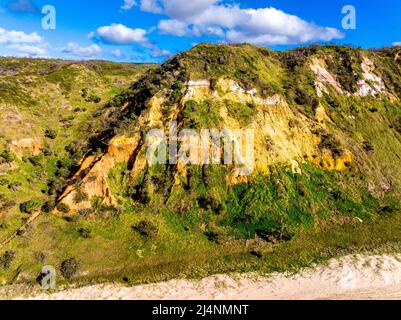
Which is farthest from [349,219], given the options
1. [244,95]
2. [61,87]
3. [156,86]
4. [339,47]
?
[61,87]

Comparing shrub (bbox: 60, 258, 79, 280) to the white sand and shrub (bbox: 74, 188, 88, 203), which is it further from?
shrub (bbox: 74, 188, 88, 203)

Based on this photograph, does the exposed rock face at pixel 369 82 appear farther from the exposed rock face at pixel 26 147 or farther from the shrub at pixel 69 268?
the exposed rock face at pixel 26 147

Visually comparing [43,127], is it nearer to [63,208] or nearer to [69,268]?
[63,208]

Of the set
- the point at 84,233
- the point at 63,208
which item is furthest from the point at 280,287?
the point at 63,208

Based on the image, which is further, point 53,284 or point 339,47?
point 339,47
